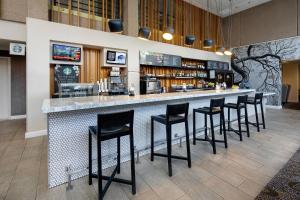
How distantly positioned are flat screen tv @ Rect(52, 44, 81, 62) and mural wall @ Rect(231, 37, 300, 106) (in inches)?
277

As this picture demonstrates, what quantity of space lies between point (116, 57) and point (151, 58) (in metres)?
1.31

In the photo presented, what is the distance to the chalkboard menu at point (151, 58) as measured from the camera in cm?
573

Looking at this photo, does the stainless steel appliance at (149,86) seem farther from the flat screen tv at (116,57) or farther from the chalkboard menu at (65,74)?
the chalkboard menu at (65,74)

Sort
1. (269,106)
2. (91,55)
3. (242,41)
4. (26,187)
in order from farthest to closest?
(242,41) → (269,106) → (91,55) → (26,187)

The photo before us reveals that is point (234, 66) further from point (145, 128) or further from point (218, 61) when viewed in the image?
point (145, 128)

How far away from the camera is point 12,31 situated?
4523 mm

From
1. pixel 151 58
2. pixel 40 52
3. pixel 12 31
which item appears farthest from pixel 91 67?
pixel 12 31

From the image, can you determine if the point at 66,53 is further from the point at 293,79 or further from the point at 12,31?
the point at 293,79

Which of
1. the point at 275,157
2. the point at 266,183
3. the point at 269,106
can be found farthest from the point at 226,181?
the point at 269,106

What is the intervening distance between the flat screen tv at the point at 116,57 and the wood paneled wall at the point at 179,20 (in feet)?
6.21

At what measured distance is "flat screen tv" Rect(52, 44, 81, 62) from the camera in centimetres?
431

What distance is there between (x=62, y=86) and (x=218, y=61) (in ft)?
24.0

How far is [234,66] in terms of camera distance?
952cm

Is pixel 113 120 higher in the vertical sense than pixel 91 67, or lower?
lower
